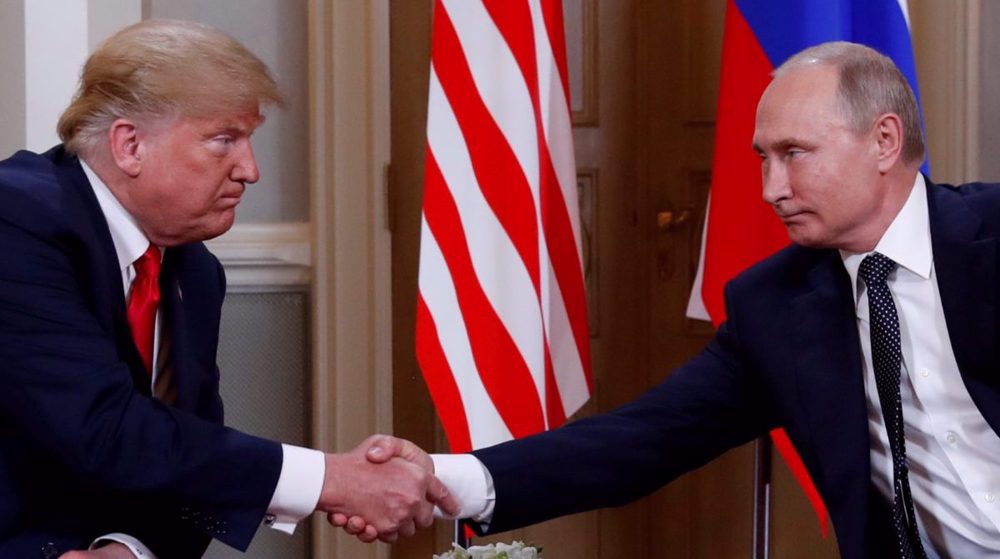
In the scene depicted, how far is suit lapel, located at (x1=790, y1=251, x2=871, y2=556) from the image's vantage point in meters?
2.17

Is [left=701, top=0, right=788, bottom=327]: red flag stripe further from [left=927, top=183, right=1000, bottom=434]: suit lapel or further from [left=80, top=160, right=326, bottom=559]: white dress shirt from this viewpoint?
[left=80, top=160, right=326, bottom=559]: white dress shirt

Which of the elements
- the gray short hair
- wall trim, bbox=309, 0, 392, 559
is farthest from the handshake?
wall trim, bbox=309, 0, 392, 559

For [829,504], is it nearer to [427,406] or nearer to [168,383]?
[168,383]

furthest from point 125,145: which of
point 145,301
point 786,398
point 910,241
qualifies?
point 910,241

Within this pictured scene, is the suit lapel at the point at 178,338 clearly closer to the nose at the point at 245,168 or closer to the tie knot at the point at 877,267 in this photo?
the nose at the point at 245,168

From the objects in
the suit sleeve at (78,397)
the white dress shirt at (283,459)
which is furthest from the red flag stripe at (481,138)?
the suit sleeve at (78,397)

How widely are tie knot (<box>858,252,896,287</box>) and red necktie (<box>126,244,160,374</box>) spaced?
1.17 meters

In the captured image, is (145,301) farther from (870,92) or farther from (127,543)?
(870,92)

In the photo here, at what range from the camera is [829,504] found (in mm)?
2207

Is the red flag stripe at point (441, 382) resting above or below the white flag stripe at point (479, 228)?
below

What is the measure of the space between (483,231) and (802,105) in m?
0.98

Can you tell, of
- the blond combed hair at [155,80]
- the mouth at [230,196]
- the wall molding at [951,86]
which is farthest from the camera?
the wall molding at [951,86]

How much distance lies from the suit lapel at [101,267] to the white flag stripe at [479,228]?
105 centimetres

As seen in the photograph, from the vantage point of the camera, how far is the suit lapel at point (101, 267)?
199cm
